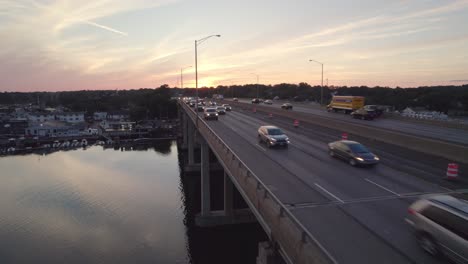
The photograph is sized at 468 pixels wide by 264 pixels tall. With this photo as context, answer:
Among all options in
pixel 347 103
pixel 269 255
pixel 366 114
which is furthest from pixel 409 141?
pixel 347 103

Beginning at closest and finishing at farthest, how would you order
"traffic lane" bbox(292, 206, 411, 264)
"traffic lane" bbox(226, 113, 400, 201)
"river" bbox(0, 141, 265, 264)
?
"traffic lane" bbox(292, 206, 411, 264) → "traffic lane" bbox(226, 113, 400, 201) → "river" bbox(0, 141, 265, 264)

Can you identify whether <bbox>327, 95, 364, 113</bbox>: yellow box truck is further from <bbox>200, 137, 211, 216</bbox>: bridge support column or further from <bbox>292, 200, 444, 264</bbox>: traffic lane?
<bbox>292, 200, 444, 264</bbox>: traffic lane

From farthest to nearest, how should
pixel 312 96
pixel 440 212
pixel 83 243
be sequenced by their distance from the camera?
pixel 312 96 → pixel 83 243 → pixel 440 212

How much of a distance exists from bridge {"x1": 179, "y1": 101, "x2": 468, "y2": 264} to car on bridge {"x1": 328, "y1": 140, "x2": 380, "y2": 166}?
0.50 meters

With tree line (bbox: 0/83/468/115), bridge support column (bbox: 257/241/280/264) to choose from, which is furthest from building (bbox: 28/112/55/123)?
bridge support column (bbox: 257/241/280/264)

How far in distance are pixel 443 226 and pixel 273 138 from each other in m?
17.5

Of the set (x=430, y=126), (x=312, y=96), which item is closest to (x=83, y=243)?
(x=430, y=126)

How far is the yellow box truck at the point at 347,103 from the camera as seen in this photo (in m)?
44.9

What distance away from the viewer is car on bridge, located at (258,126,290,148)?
84.0ft

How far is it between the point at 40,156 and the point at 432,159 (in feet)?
303

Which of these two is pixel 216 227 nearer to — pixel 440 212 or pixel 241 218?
pixel 241 218

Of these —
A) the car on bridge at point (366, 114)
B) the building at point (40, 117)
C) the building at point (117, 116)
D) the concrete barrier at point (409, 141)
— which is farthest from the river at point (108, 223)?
the building at point (117, 116)

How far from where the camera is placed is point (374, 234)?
10.4 meters

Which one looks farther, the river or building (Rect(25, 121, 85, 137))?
building (Rect(25, 121, 85, 137))
